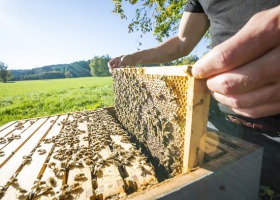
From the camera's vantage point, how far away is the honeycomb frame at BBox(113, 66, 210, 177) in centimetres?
164

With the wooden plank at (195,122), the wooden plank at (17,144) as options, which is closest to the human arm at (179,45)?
the wooden plank at (195,122)

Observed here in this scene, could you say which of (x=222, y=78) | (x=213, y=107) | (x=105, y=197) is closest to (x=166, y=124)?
(x=105, y=197)

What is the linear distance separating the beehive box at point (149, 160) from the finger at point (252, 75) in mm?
632

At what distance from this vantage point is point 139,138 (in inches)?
120

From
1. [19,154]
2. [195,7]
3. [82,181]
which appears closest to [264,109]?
[82,181]

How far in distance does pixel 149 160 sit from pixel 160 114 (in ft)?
2.79

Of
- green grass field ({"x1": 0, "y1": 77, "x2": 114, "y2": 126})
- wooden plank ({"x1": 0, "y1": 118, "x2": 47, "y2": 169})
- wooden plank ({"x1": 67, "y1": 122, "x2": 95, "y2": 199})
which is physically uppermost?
wooden plank ({"x1": 67, "y1": 122, "x2": 95, "y2": 199})

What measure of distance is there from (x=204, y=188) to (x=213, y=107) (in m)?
3.25

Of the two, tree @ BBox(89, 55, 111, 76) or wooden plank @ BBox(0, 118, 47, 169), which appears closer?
wooden plank @ BBox(0, 118, 47, 169)

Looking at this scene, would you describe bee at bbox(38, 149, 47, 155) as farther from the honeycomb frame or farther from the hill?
the hill

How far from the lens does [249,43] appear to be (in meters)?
0.77

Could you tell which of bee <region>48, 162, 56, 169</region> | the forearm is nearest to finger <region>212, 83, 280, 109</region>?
bee <region>48, 162, 56, 169</region>

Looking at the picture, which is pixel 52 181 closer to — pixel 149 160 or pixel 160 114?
pixel 149 160

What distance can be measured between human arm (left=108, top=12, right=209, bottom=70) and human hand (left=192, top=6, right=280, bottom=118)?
2.21 metres
